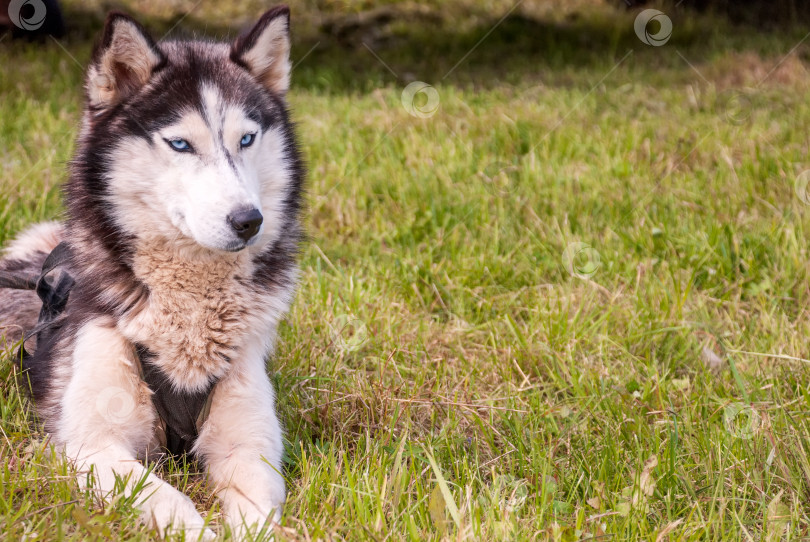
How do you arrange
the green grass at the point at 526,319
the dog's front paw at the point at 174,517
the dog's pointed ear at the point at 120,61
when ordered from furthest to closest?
the dog's pointed ear at the point at 120,61 → the green grass at the point at 526,319 → the dog's front paw at the point at 174,517

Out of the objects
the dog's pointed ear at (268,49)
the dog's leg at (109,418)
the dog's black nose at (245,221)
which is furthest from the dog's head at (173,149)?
the dog's leg at (109,418)

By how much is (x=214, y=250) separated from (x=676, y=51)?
805 centimetres

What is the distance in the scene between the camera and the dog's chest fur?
2.41m

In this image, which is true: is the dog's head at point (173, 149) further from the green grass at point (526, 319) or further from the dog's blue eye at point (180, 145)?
the green grass at point (526, 319)

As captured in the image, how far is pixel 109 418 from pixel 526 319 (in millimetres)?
2047

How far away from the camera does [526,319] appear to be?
12.4ft

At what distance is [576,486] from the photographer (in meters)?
2.37

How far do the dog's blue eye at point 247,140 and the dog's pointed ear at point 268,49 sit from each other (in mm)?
336

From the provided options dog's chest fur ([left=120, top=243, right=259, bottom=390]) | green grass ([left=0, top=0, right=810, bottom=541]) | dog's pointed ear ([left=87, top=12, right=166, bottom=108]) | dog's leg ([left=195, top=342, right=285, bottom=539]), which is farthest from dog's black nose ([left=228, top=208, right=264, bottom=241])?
green grass ([left=0, top=0, right=810, bottom=541])

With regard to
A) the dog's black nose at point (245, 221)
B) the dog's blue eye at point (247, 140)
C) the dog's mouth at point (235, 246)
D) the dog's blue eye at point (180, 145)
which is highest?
the dog's blue eye at point (180, 145)

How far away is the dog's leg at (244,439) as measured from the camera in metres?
2.29

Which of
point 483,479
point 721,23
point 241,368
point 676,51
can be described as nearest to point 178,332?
point 241,368

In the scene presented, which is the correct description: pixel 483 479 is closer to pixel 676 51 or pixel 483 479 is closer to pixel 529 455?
pixel 529 455

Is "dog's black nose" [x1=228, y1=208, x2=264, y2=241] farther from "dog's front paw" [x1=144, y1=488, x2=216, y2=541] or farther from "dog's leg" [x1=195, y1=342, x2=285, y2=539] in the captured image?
"dog's front paw" [x1=144, y1=488, x2=216, y2=541]
